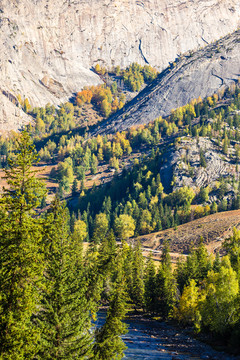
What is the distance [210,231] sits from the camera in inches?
5153

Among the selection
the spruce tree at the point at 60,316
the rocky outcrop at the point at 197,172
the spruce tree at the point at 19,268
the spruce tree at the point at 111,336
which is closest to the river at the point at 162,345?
the spruce tree at the point at 111,336

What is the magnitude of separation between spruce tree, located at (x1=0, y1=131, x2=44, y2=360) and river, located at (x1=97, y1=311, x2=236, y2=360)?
32.7 m

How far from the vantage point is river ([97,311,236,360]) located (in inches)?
1843

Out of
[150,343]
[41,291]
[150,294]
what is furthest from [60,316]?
[150,294]

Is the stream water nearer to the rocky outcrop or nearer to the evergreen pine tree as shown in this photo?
the evergreen pine tree

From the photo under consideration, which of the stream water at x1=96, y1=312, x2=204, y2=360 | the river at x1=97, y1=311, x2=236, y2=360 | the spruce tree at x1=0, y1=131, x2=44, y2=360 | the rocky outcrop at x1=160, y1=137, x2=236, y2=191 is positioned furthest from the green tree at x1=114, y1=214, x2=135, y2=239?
the spruce tree at x1=0, y1=131, x2=44, y2=360

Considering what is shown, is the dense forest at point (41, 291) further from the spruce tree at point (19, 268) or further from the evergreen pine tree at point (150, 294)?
the evergreen pine tree at point (150, 294)

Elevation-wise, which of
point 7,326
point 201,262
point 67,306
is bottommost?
point 201,262

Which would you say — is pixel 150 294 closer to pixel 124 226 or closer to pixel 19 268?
pixel 19 268

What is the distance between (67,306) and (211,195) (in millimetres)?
158250

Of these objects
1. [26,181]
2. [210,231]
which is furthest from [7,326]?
[210,231]

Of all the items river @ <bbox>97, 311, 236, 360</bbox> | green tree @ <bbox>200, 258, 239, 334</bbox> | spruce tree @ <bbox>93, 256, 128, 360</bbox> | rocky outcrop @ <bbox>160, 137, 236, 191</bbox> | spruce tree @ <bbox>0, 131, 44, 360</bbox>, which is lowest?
river @ <bbox>97, 311, 236, 360</bbox>

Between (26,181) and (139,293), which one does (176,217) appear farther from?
(26,181)

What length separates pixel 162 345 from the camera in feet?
173
